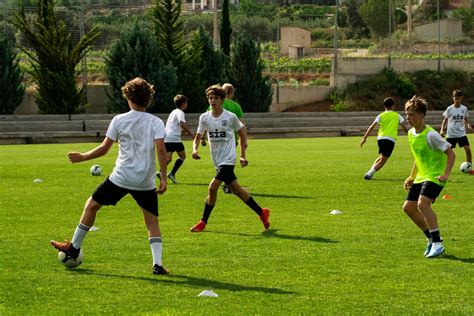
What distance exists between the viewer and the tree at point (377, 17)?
60.4 metres

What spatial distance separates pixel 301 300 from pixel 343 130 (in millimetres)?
38328

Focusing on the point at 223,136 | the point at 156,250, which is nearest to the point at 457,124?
the point at 223,136

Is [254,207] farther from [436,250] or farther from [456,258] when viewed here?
[456,258]

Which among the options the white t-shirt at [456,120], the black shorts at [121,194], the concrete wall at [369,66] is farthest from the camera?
the concrete wall at [369,66]

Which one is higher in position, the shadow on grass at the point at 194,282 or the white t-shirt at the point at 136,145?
the white t-shirt at the point at 136,145

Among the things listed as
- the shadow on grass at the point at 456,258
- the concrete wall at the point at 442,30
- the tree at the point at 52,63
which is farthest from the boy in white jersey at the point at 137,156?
the concrete wall at the point at 442,30

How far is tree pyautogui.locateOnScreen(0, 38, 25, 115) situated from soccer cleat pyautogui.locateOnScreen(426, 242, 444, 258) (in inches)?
1399

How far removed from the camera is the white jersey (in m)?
12.7

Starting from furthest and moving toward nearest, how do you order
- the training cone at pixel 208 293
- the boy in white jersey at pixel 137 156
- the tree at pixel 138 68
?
the tree at pixel 138 68
the boy in white jersey at pixel 137 156
the training cone at pixel 208 293

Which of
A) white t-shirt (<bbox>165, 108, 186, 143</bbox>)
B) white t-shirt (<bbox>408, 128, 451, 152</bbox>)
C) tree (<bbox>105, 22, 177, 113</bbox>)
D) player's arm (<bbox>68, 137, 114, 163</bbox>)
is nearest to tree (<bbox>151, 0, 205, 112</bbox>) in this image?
tree (<bbox>105, 22, 177, 113</bbox>)

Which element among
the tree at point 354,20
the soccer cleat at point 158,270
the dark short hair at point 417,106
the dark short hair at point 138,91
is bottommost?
the soccer cleat at point 158,270

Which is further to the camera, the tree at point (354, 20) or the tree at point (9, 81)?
the tree at point (354, 20)

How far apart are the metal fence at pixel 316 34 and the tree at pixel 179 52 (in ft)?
15.0

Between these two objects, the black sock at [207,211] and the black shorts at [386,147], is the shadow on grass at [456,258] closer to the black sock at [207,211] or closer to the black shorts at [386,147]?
the black sock at [207,211]
